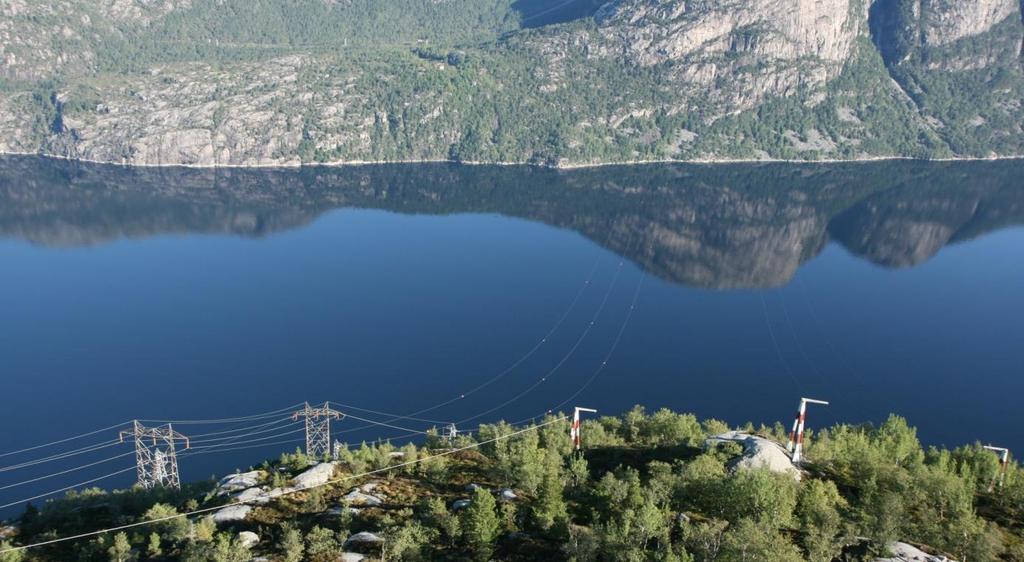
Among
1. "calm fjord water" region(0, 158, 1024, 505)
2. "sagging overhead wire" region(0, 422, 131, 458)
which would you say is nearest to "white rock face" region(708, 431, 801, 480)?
"calm fjord water" region(0, 158, 1024, 505)

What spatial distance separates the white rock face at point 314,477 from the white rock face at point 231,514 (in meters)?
3.40

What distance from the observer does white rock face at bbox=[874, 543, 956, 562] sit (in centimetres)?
3491

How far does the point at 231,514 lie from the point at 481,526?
1410 cm

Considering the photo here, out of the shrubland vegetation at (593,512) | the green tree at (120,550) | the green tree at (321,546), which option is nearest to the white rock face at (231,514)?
the shrubland vegetation at (593,512)

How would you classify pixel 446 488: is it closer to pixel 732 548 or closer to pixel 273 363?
pixel 732 548

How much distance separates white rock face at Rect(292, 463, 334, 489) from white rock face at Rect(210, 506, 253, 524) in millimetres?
3403

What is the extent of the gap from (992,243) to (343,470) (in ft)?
585

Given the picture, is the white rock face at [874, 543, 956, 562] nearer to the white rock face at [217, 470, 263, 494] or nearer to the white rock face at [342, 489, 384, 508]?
the white rock face at [342, 489, 384, 508]

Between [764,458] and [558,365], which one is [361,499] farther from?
[558,365]

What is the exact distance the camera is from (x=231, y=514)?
4088 cm

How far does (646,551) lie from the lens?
33.5m

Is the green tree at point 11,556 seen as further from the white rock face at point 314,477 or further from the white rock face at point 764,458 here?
the white rock face at point 764,458

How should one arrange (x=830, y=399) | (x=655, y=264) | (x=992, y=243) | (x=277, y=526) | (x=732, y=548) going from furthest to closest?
(x=992, y=243), (x=655, y=264), (x=830, y=399), (x=277, y=526), (x=732, y=548)

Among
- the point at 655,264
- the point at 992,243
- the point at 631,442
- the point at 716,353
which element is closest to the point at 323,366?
the point at 716,353
